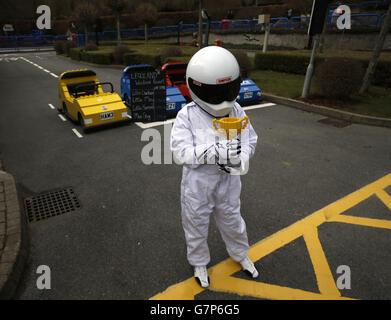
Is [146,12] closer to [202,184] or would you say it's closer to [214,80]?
[214,80]

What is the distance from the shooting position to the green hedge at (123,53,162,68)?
15617 millimetres

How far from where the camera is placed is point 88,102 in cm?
658

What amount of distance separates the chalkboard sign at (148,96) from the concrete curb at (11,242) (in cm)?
386

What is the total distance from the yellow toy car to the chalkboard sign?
0.38 m

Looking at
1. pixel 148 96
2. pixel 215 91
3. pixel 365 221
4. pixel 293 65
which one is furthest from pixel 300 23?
pixel 215 91

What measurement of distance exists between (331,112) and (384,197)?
13.5ft

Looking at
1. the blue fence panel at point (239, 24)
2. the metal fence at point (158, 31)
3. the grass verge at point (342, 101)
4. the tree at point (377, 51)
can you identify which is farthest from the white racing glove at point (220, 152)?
the blue fence panel at point (239, 24)

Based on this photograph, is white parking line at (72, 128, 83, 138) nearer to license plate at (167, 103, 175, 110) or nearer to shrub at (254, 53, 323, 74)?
license plate at (167, 103, 175, 110)

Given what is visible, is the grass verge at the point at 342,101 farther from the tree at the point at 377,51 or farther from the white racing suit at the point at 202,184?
the white racing suit at the point at 202,184

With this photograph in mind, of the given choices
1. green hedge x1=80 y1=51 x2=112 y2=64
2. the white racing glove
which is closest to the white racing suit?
the white racing glove

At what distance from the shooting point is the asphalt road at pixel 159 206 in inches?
103

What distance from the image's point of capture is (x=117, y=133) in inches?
254

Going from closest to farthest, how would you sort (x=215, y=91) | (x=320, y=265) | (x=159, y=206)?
1. (x=215, y=91)
2. (x=320, y=265)
3. (x=159, y=206)

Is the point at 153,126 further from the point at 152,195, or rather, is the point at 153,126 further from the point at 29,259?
the point at 29,259
